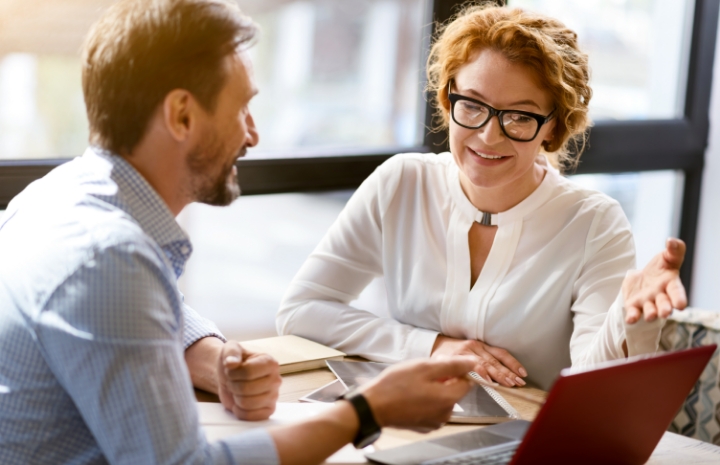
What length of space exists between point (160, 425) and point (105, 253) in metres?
0.21

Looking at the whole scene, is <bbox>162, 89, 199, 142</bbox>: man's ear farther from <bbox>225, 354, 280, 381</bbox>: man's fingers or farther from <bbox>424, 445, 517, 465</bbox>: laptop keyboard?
<bbox>424, 445, 517, 465</bbox>: laptop keyboard

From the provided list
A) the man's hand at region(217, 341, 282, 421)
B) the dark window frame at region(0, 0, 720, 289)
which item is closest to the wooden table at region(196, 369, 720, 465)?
the man's hand at region(217, 341, 282, 421)

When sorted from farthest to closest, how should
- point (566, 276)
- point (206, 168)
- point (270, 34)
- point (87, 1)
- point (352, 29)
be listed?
point (352, 29)
point (270, 34)
point (87, 1)
point (566, 276)
point (206, 168)

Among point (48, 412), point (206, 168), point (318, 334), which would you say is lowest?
point (318, 334)

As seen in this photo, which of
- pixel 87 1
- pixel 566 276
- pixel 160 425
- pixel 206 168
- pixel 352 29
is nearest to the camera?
pixel 160 425

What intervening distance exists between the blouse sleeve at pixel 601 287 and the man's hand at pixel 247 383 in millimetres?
631

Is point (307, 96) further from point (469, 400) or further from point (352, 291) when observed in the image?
point (469, 400)

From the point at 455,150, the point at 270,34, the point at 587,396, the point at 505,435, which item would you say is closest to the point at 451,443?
the point at 505,435

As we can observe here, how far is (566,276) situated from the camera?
1.67m

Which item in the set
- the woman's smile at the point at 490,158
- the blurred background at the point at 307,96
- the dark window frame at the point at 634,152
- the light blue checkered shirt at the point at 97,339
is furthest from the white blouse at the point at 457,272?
the light blue checkered shirt at the point at 97,339

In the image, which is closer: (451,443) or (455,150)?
(451,443)

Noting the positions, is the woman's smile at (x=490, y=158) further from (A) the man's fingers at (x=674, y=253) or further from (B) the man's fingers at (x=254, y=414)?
(B) the man's fingers at (x=254, y=414)

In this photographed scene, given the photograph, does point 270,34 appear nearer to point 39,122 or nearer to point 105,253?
point 39,122

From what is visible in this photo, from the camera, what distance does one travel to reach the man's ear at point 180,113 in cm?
101
